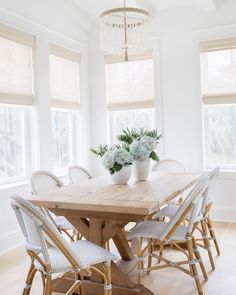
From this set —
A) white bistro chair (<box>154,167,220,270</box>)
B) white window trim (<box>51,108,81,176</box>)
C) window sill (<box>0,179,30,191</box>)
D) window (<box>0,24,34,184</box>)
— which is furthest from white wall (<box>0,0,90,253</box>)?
white bistro chair (<box>154,167,220,270</box>)

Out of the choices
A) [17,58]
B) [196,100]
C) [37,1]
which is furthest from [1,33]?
[196,100]

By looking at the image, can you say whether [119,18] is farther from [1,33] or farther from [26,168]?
[26,168]

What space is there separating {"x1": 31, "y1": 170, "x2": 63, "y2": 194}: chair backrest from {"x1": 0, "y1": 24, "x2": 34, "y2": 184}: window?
88 centimetres

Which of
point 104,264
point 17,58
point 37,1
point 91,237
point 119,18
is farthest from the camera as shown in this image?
point 37,1

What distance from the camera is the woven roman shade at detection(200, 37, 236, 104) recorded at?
4.67 m

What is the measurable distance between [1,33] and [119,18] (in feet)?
4.52

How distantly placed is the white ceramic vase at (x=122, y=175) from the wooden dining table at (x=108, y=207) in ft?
0.20

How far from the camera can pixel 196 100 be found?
493 cm

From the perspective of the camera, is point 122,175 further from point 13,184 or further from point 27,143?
point 27,143

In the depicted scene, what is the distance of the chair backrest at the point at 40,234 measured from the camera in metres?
1.96

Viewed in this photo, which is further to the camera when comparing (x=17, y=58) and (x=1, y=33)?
(x=17, y=58)

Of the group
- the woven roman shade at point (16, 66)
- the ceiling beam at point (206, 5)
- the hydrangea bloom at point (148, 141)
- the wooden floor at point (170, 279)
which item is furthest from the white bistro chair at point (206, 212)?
the ceiling beam at point (206, 5)

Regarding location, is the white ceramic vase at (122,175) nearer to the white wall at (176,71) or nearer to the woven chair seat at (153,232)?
the woven chair seat at (153,232)

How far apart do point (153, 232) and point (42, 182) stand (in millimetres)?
1212
